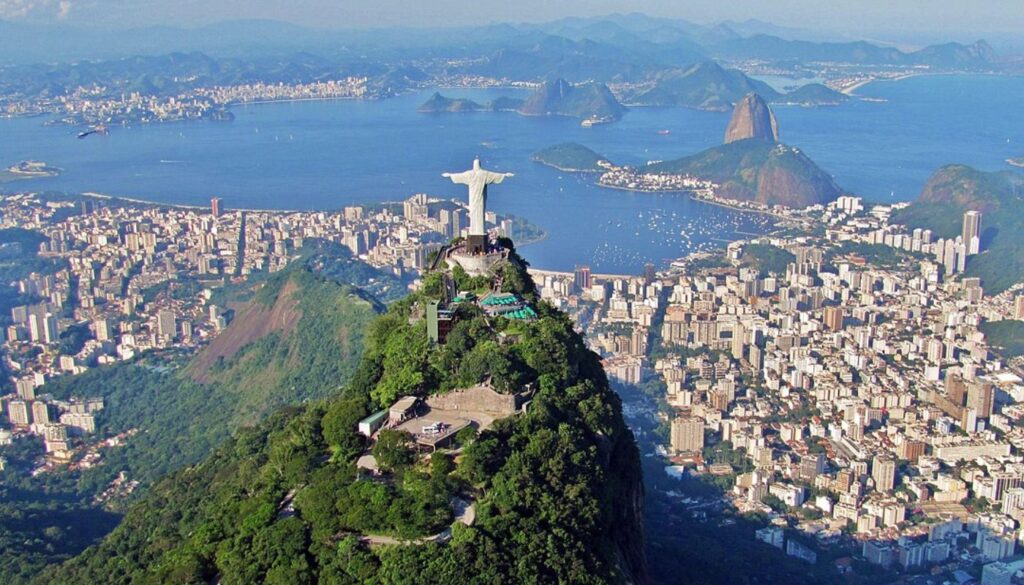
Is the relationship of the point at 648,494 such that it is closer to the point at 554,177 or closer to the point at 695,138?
the point at 554,177

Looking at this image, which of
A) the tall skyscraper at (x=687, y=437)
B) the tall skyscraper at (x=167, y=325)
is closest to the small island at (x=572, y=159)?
the tall skyscraper at (x=167, y=325)

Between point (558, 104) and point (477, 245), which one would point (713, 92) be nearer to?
point (558, 104)

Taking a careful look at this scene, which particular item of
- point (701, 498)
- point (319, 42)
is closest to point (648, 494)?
point (701, 498)

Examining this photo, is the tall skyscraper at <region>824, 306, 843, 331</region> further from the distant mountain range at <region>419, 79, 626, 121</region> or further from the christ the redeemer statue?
the distant mountain range at <region>419, 79, 626, 121</region>

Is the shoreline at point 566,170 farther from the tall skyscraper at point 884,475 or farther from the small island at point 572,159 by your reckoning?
the tall skyscraper at point 884,475

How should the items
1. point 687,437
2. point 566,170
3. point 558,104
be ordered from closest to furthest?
1. point 687,437
2. point 566,170
3. point 558,104

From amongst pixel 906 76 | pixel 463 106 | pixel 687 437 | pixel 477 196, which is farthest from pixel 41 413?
pixel 906 76
